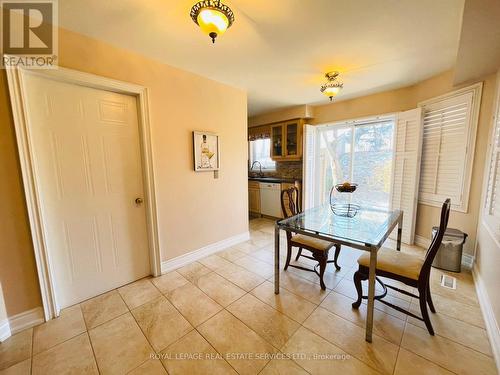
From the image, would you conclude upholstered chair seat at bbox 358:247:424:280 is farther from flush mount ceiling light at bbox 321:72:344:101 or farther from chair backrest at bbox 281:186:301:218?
flush mount ceiling light at bbox 321:72:344:101

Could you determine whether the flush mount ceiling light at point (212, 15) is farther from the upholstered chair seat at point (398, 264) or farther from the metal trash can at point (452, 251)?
the metal trash can at point (452, 251)

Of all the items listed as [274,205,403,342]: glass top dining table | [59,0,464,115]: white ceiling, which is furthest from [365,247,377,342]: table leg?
[59,0,464,115]: white ceiling

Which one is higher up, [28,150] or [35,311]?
[28,150]

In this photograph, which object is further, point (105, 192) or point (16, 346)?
point (105, 192)

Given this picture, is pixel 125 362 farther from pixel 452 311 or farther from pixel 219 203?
pixel 452 311

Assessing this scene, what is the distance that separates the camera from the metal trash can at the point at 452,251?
2.35 meters

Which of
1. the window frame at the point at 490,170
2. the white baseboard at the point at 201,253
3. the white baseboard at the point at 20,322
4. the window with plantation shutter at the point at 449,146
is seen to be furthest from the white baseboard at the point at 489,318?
the white baseboard at the point at 20,322

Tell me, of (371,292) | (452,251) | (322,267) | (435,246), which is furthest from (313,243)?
(452,251)

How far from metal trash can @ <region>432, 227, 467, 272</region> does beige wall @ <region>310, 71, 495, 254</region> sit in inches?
10.2

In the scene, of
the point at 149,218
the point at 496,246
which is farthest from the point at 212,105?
the point at 496,246

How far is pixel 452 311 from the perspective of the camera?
177 cm

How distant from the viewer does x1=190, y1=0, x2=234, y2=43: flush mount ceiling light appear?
4.10 ft

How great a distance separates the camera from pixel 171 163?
7.89 feet

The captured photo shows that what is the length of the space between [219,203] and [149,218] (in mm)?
979
